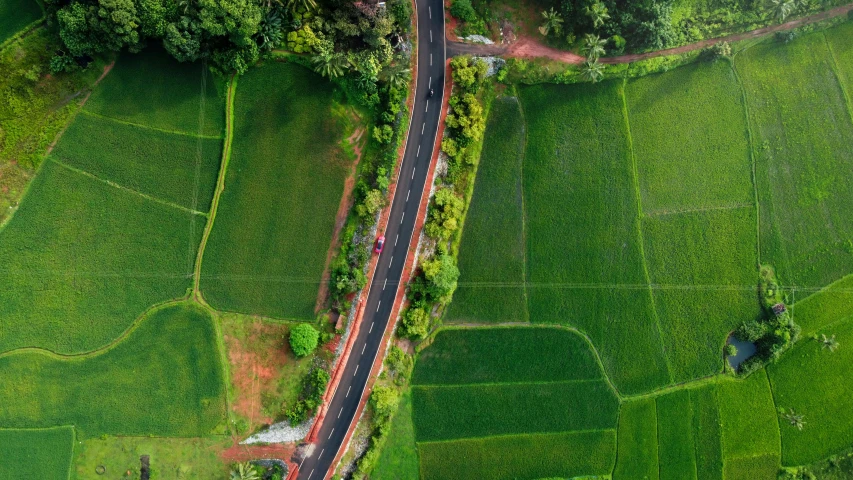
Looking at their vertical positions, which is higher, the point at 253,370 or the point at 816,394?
the point at 253,370

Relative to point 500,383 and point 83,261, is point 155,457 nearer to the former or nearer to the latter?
point 83,261

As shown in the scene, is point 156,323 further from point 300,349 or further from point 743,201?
point 743,201

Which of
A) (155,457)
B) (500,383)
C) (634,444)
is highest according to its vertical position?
(500,383)

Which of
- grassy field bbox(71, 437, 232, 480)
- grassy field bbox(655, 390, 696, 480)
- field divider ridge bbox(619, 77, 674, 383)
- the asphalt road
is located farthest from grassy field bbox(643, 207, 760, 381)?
grassy field bbox(71, 437, 232, 480)

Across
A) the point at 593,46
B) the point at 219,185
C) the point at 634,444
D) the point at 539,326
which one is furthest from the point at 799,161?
the point at 219,185

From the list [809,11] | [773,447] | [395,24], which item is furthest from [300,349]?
[809,11]

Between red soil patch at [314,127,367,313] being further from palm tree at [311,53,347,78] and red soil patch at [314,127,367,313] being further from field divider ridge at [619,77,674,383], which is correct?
field divider ridge at [619,77,674,383]
